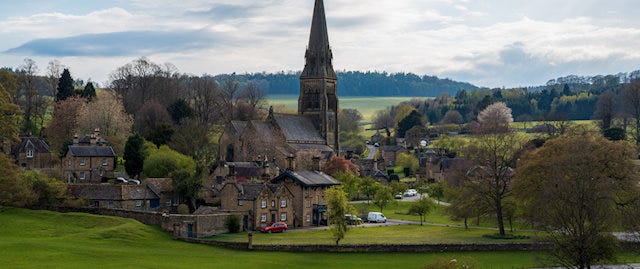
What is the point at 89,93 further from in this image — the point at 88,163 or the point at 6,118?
the point at 6,118

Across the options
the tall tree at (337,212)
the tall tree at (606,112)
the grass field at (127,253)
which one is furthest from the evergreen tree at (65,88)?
the tall tree at (606,112)

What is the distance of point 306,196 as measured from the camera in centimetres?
6962

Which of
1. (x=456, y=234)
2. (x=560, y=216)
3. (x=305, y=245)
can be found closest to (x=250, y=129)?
Answer: (x=456, y=234)

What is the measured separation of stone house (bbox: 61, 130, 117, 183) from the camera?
77.8 m

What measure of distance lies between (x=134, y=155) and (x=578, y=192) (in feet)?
144

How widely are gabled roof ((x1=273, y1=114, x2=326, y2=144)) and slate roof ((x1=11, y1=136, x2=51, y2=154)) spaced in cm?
3166

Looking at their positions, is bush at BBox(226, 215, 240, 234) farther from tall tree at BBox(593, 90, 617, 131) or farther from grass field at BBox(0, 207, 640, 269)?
tall tree at BBox(593, 90, 617, 131)

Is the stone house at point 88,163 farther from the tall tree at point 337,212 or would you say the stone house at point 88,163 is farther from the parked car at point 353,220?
the tall tree at point 337,212

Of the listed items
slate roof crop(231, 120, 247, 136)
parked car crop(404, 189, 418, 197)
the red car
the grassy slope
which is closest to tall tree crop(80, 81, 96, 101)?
slate roof crop(231, 120, 247, 136)

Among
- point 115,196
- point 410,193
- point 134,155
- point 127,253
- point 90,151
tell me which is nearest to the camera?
point 127,253

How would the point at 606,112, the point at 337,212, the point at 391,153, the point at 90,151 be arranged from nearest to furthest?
1. the point at 337,212
2. the point at 90,151
3. the point at 606,112
4. the point at 391,153

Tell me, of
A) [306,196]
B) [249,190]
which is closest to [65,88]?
[306,196]

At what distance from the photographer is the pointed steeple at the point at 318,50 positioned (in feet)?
377

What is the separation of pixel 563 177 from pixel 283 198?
71.5 feet
